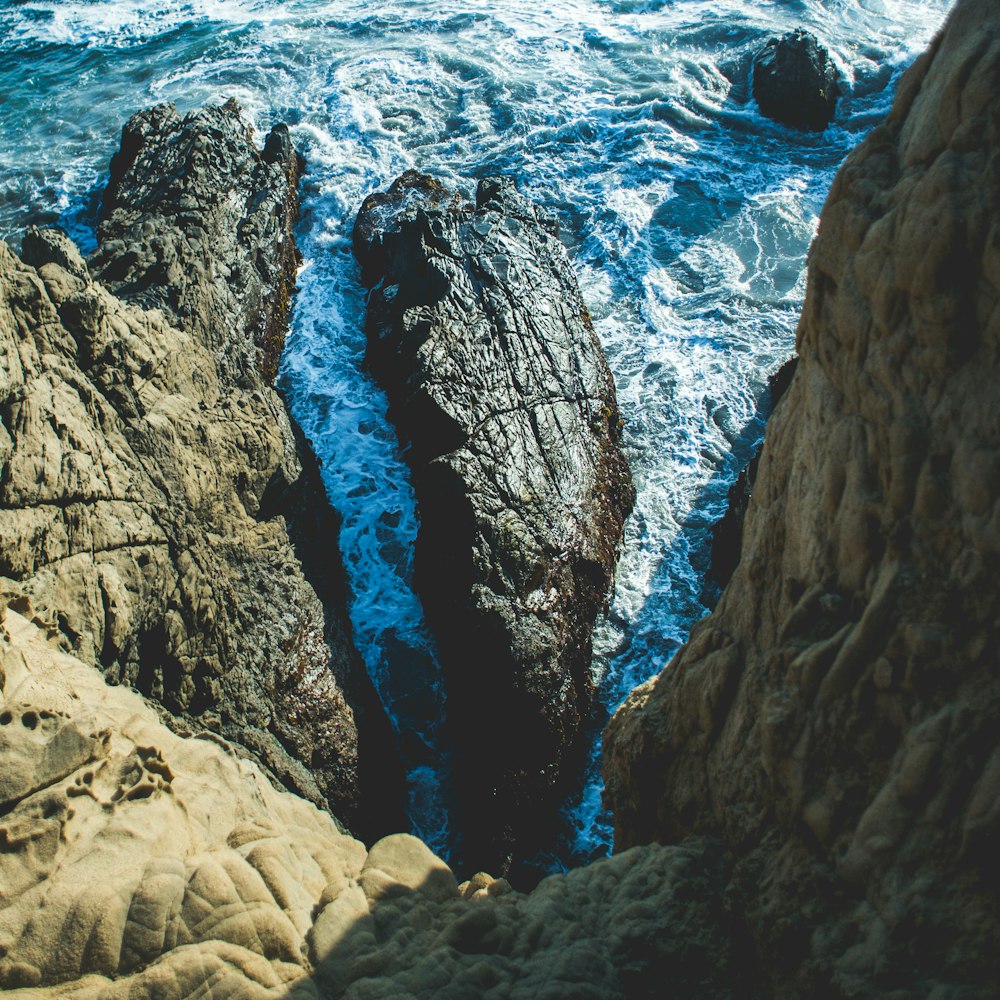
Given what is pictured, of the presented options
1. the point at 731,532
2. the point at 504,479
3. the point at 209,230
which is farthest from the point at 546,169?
the point at 731,532

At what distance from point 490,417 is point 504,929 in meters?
6.22

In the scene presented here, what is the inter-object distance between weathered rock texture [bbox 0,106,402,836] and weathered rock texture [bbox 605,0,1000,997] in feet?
13.9

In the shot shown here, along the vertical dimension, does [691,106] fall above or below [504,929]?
above

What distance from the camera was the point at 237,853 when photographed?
454 centimetres

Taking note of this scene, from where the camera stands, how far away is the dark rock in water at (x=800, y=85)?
17578mm

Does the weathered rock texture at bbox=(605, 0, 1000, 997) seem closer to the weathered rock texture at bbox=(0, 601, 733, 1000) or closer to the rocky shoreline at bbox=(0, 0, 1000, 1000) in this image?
the rocky shoreline at bbox=(0, 0, 1000, 1000)

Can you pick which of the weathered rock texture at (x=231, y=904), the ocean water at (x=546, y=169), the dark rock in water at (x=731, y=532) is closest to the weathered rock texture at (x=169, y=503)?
the weathered rock texture at (x=231, y=904)

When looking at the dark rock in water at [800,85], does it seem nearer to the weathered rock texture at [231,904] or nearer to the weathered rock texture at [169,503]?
the weathered rock texture at [169,503]

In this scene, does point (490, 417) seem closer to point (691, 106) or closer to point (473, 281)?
point (473, 281)

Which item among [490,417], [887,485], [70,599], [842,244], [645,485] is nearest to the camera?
[887,485]

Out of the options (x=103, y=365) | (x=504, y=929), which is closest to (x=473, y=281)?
(x=103, y=365)

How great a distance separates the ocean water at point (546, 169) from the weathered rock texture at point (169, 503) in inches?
43.1

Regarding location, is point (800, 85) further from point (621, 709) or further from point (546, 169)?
point (621, 709)

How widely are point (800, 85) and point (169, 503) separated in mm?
16461
